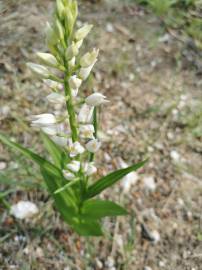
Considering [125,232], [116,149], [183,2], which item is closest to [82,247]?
[125,232]

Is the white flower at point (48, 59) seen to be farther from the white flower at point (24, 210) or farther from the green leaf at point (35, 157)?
the white flower at point (24, 210)

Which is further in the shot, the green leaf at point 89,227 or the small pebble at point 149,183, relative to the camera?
the small pebble at point 149,183

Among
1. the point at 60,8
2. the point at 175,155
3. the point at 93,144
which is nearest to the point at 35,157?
the point at 93,144

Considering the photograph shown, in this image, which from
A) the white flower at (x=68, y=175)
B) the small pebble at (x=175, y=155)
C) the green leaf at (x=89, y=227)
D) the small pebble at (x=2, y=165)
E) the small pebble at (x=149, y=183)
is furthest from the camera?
the small pebble at (x=175, y=155)

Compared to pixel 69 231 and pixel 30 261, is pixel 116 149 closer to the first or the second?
pixel 69 231

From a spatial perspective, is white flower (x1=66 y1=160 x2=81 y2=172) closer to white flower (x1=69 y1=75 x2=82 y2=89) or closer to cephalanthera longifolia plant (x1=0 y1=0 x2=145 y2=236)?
cephalanthera longifolia plant (x1=0 y1=0 x2=145 y2=236)

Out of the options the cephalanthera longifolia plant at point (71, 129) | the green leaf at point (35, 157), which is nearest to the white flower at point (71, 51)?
the cephalanthera longifolia plant at point (71, 129)

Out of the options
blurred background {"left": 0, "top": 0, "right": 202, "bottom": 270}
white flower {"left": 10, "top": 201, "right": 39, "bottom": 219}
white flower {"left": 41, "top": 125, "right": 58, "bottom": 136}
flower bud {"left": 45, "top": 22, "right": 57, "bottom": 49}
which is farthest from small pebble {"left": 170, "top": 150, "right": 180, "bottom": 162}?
flower bud {"left": 45, "top": 22, "right": 57, "bottom": 49}

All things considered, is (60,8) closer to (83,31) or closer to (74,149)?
(83,31)
